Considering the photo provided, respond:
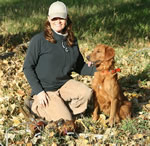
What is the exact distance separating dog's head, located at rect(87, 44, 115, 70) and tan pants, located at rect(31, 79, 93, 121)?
39 centimetres

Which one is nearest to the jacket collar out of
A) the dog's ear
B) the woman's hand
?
the dog's ear

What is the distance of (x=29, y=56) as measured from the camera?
3.48m

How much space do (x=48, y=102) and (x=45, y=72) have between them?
1.40 feet

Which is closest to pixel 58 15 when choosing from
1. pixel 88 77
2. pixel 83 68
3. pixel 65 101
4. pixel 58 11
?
pixel 58 11

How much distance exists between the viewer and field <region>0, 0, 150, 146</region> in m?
3.24

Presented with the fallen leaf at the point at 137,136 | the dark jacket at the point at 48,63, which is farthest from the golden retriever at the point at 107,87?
the fallen leaf at the point at 137,136

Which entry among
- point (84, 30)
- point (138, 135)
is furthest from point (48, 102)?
point (84, 30)

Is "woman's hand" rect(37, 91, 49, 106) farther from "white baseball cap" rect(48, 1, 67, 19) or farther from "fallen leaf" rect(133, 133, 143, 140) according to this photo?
"fallen leaf" rect(133, 133, 143, 140)

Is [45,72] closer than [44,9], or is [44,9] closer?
[45,72]

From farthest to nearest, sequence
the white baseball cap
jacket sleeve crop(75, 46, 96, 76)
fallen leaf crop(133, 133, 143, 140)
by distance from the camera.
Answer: jacket sleeve crop(75, 46, 96, 76) → the white baseball cap → fallen leaf crop(133, 133, 143, 140)

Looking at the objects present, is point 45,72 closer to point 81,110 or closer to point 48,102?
point 48,102

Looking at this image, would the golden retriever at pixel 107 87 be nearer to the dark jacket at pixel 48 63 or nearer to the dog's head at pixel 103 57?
the dog's head at pixel 103 57

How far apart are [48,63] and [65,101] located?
0.67 meters

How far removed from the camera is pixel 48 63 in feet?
11.7
